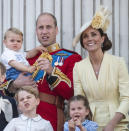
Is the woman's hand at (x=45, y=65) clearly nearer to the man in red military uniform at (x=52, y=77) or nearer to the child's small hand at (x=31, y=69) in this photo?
the man in red military uniform at (x=52, y=77)

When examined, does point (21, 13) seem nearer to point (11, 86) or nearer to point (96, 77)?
point (11, 86)

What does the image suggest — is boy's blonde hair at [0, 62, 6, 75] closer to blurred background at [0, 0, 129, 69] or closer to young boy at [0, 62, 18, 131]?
young boy at [0, 62, 18, 131]

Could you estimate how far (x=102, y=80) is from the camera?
500cm

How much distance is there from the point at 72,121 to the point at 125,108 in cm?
54

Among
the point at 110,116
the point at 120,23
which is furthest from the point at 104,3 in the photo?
the point at 110,116

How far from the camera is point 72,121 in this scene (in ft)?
14.9

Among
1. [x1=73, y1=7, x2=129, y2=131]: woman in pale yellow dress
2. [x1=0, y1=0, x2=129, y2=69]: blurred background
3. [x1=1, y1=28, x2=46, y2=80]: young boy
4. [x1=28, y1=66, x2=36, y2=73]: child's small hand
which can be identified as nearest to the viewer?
[x1=73, y1=7, x2=129, y2=131]: woman in pale yellow dress

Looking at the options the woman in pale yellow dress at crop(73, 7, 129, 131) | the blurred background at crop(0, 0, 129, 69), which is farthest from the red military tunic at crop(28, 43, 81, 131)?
the blurred background at crop(0, 0, 129, 69)

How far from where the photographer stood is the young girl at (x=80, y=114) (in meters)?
4.68

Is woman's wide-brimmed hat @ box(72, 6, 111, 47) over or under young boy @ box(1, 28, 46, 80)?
over

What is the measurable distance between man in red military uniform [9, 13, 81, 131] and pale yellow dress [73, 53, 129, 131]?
0.65 feet

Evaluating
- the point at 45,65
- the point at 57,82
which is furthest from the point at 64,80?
the point at 45,65

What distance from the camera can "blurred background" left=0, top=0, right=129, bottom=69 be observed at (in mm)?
6168

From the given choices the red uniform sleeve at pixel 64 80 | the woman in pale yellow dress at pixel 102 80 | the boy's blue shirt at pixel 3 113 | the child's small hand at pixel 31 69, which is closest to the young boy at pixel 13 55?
the child's small hand at pixel 31 69
